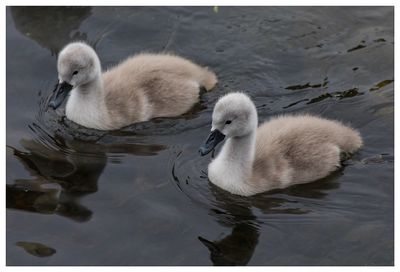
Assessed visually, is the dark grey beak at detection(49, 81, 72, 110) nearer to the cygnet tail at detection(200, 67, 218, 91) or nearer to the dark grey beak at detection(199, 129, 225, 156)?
the cygnet tail at detection(200, 67, 218, 91)

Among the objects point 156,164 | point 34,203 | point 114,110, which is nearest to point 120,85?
point 114,110

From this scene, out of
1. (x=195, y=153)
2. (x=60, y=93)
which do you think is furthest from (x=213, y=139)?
(x=60, y=93)

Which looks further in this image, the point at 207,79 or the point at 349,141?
the point at 207,79

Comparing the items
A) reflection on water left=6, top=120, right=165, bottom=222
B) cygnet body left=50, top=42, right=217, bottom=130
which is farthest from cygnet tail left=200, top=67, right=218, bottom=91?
reflection on water left=6, top=120, right=165, bottom=222

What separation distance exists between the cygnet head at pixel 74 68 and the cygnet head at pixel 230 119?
1.67 m

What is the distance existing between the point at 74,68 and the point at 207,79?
5.22 ft

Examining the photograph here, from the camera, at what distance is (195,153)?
8.09 metres

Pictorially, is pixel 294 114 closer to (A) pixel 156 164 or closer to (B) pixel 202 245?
(A) pixel 156 164

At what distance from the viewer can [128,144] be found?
8281 millimetres

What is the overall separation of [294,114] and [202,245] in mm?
2367

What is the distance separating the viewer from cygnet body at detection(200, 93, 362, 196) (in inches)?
290

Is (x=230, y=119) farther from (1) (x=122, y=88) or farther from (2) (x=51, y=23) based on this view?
(2) (x=51, y=23)

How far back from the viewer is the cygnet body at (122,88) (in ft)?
27.2

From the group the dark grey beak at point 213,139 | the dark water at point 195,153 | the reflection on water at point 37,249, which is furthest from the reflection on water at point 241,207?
the reflection on water at point 37,249
